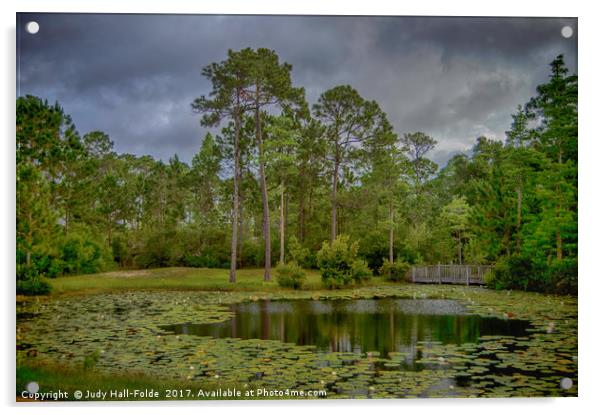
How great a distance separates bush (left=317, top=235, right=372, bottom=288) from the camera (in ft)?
43.5

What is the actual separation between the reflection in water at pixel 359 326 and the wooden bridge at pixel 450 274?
3.45 meters

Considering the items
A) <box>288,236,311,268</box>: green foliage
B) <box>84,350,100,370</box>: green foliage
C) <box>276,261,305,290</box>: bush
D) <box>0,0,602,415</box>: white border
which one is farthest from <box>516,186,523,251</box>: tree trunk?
<box>84,350,100,370</box>: green foliage

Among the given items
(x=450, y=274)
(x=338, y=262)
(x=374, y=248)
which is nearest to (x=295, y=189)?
(x=374, y=248)

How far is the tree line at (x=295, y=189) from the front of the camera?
7.27 meters

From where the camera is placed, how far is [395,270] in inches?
592

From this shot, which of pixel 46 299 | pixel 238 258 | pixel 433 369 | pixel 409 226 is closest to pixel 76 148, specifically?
pixel 46 299

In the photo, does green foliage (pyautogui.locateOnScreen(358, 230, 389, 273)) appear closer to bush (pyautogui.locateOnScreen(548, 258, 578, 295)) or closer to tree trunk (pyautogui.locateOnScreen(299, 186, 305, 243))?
tree trunk (pyautogui.locateOnScreen(299, 186, 305, 243))

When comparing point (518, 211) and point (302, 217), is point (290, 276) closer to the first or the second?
point (302, 217)

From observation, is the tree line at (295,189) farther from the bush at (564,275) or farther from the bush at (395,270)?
the bush at (395,270)

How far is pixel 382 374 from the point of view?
586cm

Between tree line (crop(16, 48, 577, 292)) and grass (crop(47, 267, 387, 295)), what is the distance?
0.25m

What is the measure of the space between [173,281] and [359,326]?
5.07m
